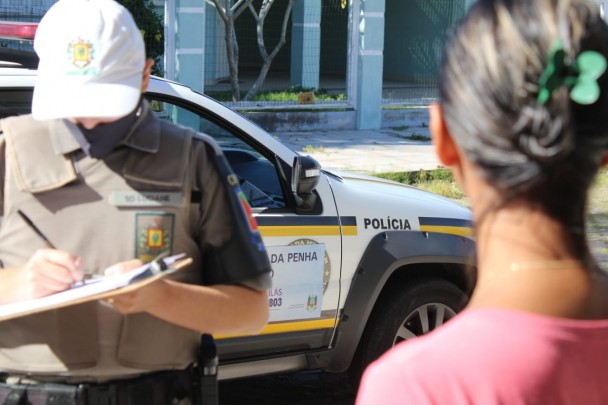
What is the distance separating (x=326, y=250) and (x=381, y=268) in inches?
12.8

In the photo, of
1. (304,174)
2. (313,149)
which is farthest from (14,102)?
(313,149)

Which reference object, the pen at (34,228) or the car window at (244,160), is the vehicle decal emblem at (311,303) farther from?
the pen at (34,228)

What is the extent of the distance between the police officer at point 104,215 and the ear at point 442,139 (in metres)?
0.91

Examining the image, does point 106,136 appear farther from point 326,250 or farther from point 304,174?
point 326,250

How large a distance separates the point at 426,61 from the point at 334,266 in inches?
775

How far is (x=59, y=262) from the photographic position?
2018mm

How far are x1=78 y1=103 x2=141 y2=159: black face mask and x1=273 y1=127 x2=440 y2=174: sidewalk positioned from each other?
9451mm

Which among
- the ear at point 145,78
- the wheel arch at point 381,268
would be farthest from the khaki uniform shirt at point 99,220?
the wheel arch at point 381,268

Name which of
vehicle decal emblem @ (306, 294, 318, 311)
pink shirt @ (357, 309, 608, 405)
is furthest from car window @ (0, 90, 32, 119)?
pink shirt @ (357, 309, 608, 405)

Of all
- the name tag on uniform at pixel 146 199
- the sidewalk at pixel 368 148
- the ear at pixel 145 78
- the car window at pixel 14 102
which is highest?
the ear at pixel 145 78

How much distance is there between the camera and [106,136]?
2.22m

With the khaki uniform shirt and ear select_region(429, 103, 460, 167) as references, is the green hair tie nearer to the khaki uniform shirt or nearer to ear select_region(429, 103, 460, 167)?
ear select_region(429, 103, 460, 167)

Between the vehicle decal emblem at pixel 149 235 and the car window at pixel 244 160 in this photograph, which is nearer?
the vehicle decal emblem at pixel 149 235

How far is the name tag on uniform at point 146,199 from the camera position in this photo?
2193mm
